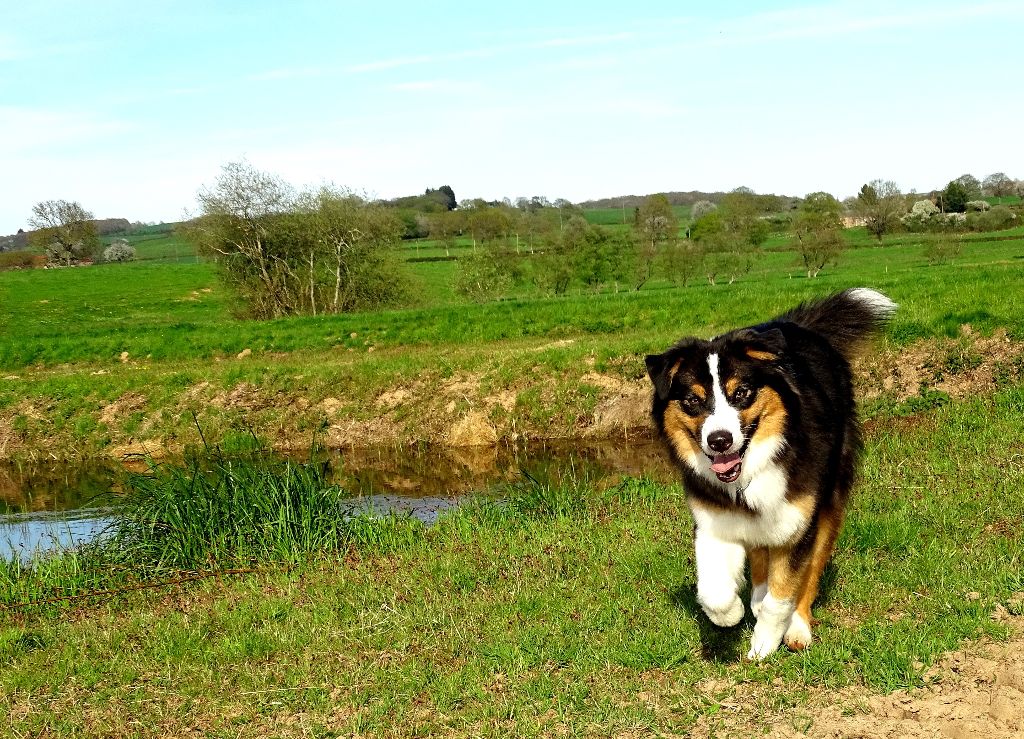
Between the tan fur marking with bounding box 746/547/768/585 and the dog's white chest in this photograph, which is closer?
the dog's white chest

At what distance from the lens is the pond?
13461 millimetres

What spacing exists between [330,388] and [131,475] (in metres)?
9.49

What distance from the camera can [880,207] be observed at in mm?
75062

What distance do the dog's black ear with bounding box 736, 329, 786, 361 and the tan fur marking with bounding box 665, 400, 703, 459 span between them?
1.68ft

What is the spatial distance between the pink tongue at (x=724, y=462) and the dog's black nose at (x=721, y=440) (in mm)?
164

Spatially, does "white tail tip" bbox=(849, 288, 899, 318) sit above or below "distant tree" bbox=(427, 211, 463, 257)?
below

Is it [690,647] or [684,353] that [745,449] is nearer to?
[684,353]

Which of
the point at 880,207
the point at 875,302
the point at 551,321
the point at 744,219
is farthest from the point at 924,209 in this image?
the point at 875,302

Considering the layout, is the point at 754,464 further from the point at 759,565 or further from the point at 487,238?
the point at 487,238

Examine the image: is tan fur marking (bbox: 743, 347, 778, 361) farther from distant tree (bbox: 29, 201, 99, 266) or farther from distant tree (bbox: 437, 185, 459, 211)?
distant tree (bbox: 437, 185, 459, 211)

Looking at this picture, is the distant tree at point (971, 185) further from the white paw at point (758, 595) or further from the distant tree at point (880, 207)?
the white paw at point (758, 595)

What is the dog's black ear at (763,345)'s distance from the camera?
5254mm

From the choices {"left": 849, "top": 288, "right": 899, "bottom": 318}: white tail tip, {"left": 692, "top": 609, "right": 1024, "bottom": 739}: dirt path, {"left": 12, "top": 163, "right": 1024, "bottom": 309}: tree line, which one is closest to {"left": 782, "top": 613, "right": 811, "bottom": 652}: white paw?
{"left": 692, "top": 609, "right": 1024, "bottom": 739}: dirt path

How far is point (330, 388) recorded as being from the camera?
2002cm
